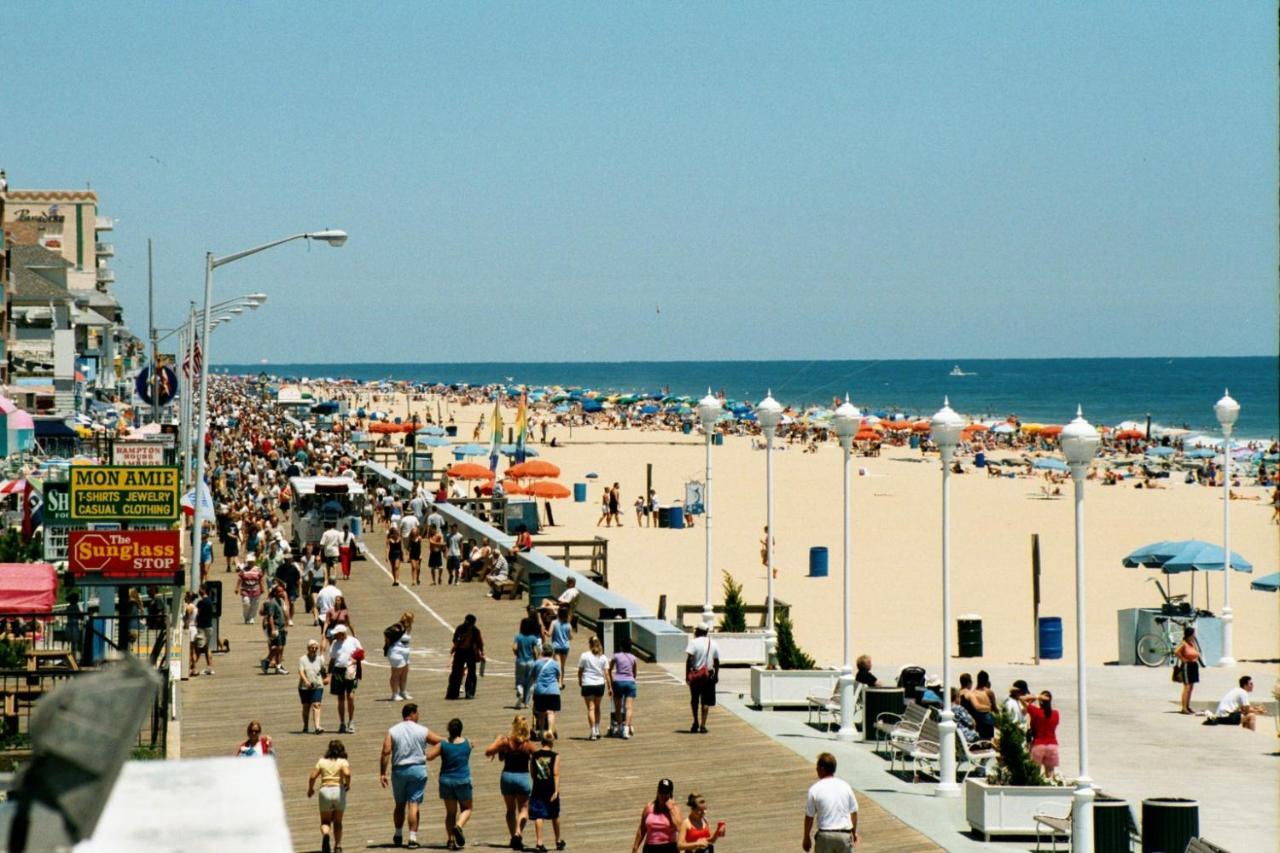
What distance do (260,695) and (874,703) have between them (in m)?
8.02

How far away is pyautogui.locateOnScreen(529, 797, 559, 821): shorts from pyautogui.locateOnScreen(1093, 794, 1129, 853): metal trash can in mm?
4487

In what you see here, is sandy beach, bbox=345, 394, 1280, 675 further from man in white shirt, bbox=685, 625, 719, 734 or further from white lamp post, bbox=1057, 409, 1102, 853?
white lamp post, bbox=1057, 409, 1102, 853

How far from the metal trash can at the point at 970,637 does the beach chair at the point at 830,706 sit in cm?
650

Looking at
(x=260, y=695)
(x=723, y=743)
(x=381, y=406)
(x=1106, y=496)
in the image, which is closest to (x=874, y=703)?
(x=723, y=743)

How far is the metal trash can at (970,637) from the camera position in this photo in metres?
27.2

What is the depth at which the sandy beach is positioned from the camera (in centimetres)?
3225

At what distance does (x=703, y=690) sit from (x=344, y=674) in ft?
13.4

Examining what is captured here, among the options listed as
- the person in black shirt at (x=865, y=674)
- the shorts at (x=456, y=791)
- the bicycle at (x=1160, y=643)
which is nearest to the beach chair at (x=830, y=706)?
the person in black shirt at (x=865, y=674)

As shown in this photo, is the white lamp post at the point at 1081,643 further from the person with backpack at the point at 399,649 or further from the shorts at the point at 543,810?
the person with backpack at the point at 399,649

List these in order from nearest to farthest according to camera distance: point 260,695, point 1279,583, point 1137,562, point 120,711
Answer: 1. point 120,711
2. point 260,695
3. point 1279,583
4. point 1137,562

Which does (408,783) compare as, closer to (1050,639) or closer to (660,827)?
(660,827)

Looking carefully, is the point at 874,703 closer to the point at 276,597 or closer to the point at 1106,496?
the point at 276,597

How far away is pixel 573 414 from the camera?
145m

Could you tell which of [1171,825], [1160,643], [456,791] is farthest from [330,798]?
[1160,643]
